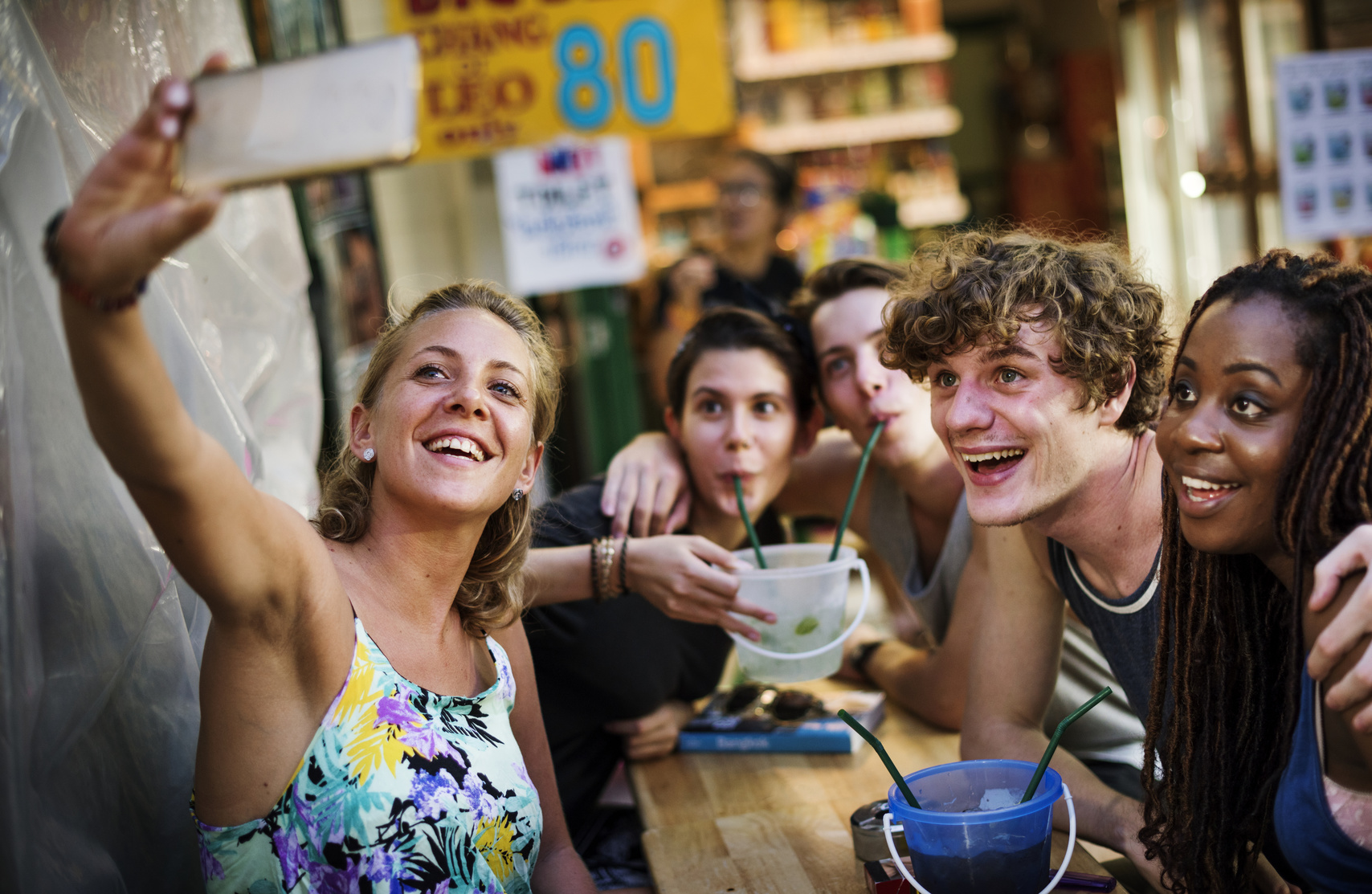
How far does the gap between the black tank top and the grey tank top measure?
6.7 inches

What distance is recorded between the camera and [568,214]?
389cm

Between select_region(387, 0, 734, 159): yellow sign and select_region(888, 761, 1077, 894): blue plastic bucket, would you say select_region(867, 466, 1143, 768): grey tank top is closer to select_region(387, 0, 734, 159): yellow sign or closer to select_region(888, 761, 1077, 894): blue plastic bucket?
select_region(888, 761, 1077, 894): blue plastic bucket

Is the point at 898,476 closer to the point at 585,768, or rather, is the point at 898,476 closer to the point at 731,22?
the point at 585,768

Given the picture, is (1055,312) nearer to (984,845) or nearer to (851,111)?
(984,845)

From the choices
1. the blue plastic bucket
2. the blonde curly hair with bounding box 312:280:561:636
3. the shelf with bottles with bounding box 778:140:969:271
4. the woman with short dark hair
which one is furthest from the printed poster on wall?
the blue plastic bucket

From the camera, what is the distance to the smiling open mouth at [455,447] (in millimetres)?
1649

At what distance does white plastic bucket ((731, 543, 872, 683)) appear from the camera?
5.93ft

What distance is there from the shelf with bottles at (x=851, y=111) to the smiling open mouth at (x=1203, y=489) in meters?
5.88

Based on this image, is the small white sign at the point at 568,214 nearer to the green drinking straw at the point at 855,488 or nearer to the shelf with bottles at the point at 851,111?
the green drinking straw at the point at 855,488

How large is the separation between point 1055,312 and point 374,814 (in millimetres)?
1203

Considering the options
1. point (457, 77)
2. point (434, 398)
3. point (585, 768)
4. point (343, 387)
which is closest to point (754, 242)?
point (457, 77)

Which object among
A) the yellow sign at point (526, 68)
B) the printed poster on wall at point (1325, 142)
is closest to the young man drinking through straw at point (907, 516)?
the yellow sign at point (526, 68)

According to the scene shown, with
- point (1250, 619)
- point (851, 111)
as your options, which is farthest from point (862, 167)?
point (1250, 619)

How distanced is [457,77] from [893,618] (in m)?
Answer: 2.28
